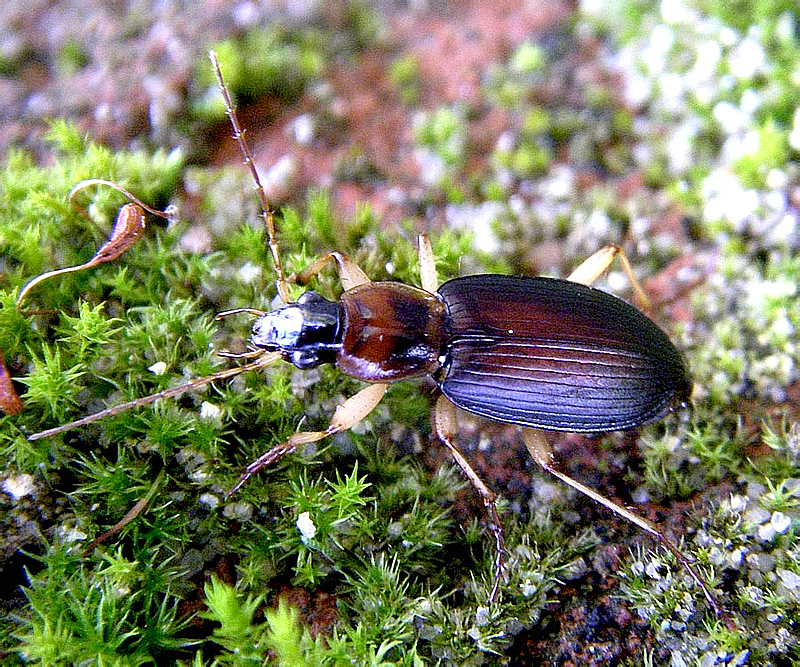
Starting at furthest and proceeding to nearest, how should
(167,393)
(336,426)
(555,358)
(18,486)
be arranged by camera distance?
(555,358) → (336,426) → (167,393) → (18,486)

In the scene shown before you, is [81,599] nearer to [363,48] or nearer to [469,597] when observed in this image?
[469,597]

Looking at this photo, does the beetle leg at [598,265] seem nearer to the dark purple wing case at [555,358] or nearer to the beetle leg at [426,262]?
the dark purple wing case at [555,358]

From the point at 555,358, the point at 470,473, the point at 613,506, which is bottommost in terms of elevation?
the point at 613,506

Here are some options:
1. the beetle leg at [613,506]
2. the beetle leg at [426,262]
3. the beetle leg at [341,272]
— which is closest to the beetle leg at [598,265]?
the beetle leg at [426,262]

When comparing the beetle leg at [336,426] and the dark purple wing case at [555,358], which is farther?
the dark purple wing case at [555,358]

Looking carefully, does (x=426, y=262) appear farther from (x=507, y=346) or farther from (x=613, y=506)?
(x=613, y=506)

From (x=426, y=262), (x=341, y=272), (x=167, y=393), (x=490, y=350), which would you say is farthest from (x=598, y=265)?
(x=167, y=393)

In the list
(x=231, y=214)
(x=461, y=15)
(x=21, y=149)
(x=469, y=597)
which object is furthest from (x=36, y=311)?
(x=461, y=15)
